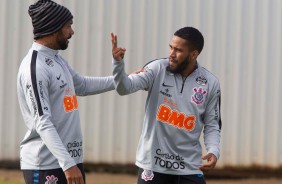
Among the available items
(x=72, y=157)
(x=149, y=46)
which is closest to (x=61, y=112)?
(x=72, y=157)

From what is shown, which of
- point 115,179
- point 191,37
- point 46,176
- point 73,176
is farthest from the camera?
point 115,179

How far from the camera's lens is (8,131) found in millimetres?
9852

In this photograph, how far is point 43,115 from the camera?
18.2 ft

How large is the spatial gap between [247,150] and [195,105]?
11.4 ft

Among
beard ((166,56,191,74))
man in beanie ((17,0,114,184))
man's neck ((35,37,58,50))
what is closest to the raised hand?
man in beanie ((17,0,114,184))

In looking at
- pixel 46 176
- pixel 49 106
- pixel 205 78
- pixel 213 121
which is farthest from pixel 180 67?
pixel 46 176

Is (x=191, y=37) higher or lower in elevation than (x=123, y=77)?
higher

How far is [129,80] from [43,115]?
89 centimetres

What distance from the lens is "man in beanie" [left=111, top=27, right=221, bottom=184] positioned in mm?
6457

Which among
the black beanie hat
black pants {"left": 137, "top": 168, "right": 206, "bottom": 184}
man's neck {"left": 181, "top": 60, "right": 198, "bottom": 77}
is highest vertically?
the black beanie hat

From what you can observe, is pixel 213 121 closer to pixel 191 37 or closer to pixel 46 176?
pixel 191 37

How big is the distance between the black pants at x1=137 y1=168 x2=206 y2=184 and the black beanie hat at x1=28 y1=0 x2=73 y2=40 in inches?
51.8

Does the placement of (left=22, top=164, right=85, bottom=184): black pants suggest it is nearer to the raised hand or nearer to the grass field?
the raised hand

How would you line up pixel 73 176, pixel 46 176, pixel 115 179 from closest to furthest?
pixel 73 176
pixel 46 176
pixel 115 179
